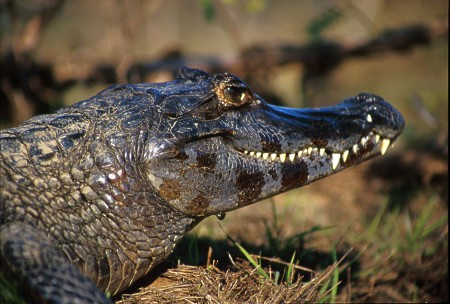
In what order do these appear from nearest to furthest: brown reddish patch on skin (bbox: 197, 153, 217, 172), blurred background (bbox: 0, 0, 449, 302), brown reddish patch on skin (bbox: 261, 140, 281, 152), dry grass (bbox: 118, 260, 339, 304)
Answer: dry grass (bbox: 118, 260, 339, 304) < brown reddish patch on skin (bbox: 197, 153, 217, 172) < brown reddish patch on skin (bbox: 261, 140, 281, 152) < blurred background (bbox: 0, 0, 449, 302)

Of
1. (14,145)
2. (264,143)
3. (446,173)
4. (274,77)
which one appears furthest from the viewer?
(274,77)

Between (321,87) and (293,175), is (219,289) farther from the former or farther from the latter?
(321,87)

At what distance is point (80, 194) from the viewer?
8.59ft

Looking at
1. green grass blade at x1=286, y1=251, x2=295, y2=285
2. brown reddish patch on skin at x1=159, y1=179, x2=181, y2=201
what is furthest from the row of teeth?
green grass blade at x1=286, y1=251, x2=295, y2=285

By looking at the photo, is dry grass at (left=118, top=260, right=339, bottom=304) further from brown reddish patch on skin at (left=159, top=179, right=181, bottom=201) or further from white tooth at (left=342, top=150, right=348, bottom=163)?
white tooth at (left=342, top=150, right=348, bottom=163)

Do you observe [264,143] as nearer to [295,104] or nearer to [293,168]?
[293,168]

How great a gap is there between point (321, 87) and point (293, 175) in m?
6.27

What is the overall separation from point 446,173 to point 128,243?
390 cm

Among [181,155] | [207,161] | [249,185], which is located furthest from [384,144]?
[181,155]

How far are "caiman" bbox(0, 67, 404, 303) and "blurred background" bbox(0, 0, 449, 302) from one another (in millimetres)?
563

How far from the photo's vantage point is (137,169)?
2.71 meters

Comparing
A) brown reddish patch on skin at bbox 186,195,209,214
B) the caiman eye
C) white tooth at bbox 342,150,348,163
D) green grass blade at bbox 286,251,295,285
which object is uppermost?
the caiman eye

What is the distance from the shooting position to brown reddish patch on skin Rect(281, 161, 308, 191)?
3.00 meters

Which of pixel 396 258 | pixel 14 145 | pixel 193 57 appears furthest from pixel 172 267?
pixel 193 57
